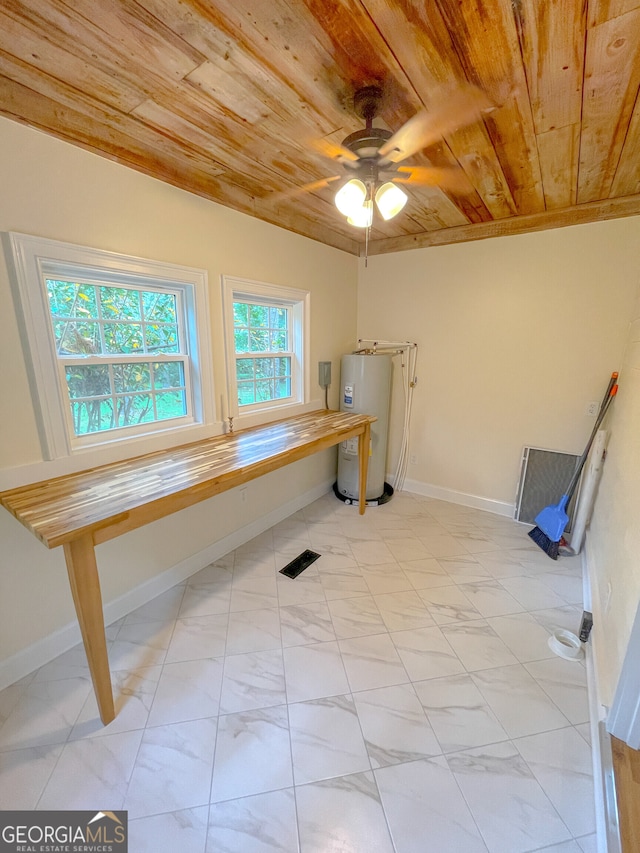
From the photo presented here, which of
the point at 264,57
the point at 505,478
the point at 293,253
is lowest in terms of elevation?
the point at 505,478

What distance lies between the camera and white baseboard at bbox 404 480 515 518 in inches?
121

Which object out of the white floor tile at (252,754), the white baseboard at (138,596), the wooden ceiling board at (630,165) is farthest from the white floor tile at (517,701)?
the wooden ceiling board at (630,165)

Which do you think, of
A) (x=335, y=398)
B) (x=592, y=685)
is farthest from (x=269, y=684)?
(x=335, y=398)

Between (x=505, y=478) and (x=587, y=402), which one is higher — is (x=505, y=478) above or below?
below

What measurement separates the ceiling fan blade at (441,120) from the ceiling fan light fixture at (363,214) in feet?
0.73

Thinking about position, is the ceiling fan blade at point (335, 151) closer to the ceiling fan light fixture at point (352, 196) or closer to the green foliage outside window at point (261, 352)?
the ceiling fan light fixture at point (352, 196)

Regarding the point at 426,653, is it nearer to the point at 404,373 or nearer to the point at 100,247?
the point at 404,373

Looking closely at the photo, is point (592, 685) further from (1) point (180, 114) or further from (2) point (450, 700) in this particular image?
(1) point (180, 114)

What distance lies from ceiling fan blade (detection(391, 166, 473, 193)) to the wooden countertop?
159 cm

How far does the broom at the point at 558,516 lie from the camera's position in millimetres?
2459

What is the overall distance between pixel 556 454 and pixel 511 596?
1.29 meters

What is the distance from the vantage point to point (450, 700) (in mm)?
Answer: 1481

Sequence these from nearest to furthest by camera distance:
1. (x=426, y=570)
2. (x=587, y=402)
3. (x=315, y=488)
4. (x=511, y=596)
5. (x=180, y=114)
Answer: (x=180, y=114)
(x=511, y=596)
(x=426, y=570)
(x=587, y=402)
(x=315, y=488)

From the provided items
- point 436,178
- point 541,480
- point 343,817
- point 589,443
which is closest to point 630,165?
point 436,178
